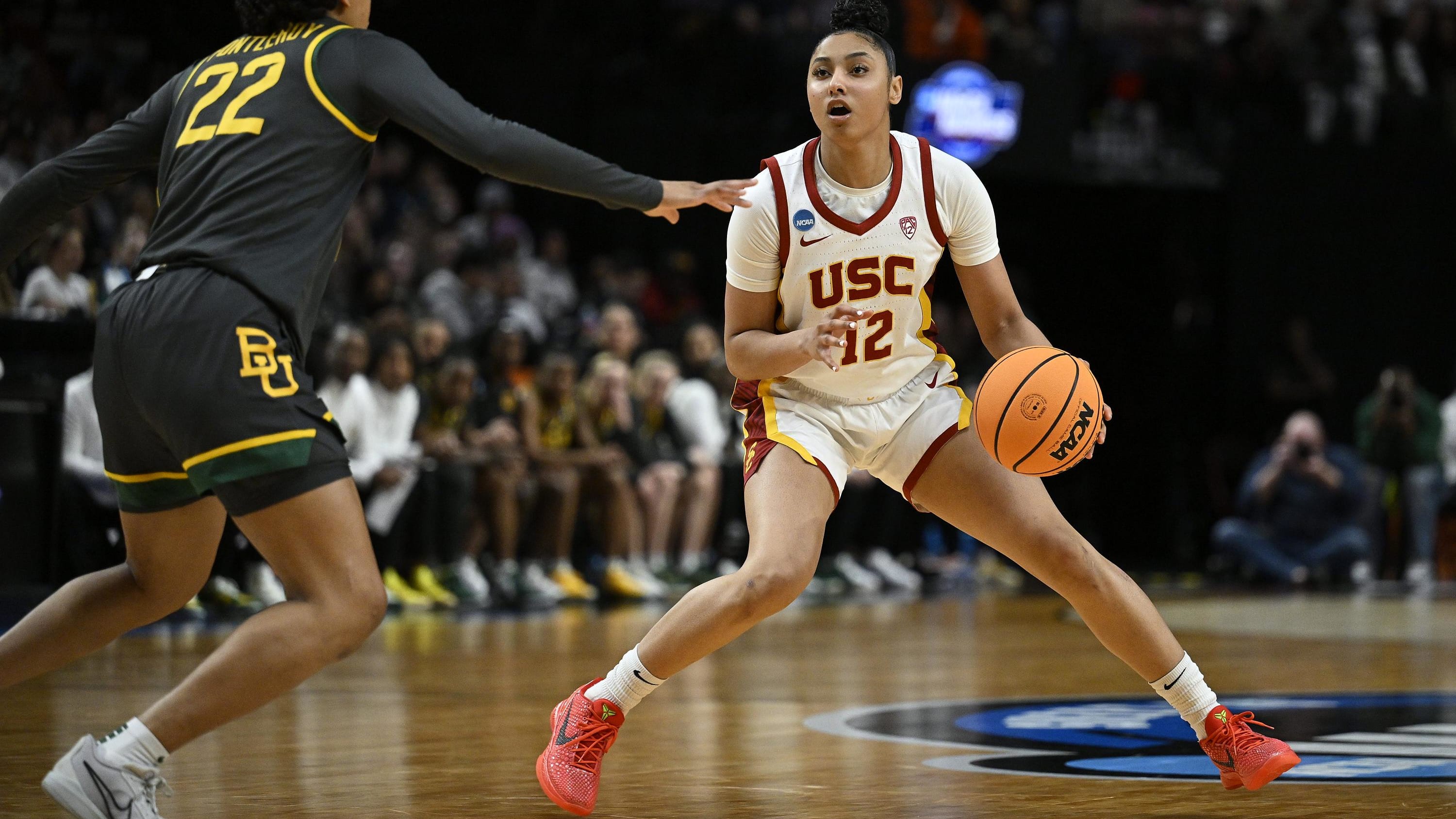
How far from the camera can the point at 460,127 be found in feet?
11.1

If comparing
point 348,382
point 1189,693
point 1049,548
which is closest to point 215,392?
point 1049,548

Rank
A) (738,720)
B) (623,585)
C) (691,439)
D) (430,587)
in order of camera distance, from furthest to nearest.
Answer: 1. (691,439)
2. (623,585)
3. (430,587)
4. (738,720)

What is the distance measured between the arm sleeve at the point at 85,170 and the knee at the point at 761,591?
63.6 inches

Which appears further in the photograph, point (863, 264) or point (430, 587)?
point (430, 587)

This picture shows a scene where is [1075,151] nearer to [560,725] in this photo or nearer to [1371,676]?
[1371,676]

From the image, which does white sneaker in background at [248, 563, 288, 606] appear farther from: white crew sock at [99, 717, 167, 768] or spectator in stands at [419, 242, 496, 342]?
white crew sock at [99, 717, 167, 768]

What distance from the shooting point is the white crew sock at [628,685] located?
4.00 metres

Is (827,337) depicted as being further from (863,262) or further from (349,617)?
(349,617)

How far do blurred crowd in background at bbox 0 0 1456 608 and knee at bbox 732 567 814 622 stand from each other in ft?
13.8

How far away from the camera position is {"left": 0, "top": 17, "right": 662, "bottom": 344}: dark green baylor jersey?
11.1 feet

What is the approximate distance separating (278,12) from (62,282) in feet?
19.0

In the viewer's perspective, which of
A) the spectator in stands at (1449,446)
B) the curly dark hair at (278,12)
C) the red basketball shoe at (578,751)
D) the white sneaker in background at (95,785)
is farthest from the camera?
the spectator in stands at (1449,446)

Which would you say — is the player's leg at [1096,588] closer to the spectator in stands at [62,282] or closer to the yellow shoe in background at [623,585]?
the spectator in stands at [62,282]

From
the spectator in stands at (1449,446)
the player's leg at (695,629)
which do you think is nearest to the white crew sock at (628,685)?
the player's leg at (695,629)
